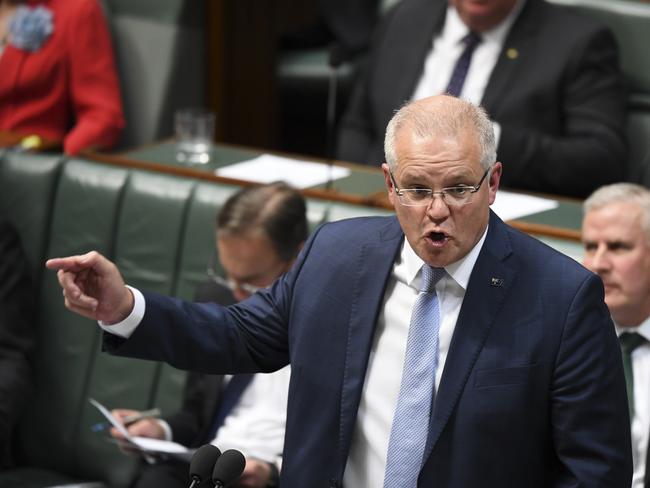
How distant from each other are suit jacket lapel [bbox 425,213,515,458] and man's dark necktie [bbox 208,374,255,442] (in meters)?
0.70

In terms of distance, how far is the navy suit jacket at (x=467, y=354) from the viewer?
131cm

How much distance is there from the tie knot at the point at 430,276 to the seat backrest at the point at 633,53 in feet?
3.93

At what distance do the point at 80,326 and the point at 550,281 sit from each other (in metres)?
1.25

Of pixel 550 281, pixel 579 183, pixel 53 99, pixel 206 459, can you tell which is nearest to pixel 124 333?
pixel 206 459

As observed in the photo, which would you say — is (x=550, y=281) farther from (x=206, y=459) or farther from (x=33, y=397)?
(x=33, y=397)

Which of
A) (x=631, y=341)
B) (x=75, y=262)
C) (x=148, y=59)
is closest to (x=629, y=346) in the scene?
(x=631, y=341)

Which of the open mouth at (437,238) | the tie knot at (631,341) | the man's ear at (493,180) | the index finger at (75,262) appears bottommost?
the tie knot at (631,341)

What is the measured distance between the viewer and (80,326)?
2367 millimetres

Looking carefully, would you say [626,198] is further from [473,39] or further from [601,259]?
[473,39]

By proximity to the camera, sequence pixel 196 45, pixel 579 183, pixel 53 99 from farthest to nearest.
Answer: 1. pixel 196 45
2. pixel 53 99
3. pixel 579 183

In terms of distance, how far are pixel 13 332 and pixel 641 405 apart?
3.81ft

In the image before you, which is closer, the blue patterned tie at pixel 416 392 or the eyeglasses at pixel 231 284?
the blue patterned tie at pixel 416 392

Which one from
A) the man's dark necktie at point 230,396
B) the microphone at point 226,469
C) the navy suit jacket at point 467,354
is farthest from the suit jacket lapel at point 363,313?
the man's dark necktie at point 230,396

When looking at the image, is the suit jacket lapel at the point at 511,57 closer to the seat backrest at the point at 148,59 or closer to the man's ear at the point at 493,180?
the seat backrest at the point at 148,59
